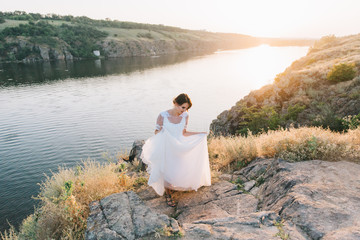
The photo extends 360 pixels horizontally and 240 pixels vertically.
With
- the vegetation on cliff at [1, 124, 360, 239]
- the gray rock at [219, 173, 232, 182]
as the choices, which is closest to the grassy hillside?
the vegetation on cliff at [1, 124, 360, 239]

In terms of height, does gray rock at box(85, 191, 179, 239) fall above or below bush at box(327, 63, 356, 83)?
below

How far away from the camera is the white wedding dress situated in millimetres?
5566

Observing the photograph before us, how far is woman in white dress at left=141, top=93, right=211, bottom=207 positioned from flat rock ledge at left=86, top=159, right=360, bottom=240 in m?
0.39

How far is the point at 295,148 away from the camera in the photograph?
6.36m

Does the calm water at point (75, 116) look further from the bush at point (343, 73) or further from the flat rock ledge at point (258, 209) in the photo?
the flat rock ledge at point (258, 209)

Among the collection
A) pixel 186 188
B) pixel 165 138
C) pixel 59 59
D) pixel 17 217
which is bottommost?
pixel 17 217

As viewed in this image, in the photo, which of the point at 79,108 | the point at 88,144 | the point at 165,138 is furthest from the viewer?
the point at 79,108

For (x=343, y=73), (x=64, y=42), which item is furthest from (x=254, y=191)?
(x=64, y=42)

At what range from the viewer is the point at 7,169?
14.7 metres

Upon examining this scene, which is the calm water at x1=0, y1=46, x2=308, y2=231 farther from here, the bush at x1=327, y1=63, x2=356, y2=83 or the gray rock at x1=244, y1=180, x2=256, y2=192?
the gray rock at x1=244, y1=180, x2=256, y2=192

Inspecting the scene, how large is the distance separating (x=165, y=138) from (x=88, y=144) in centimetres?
1547

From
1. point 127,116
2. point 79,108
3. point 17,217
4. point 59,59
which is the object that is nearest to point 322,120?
point 17,217

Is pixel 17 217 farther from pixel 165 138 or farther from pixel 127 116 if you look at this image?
pixel 127 116

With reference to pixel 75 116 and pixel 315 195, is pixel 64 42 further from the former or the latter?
pixel 315 195
